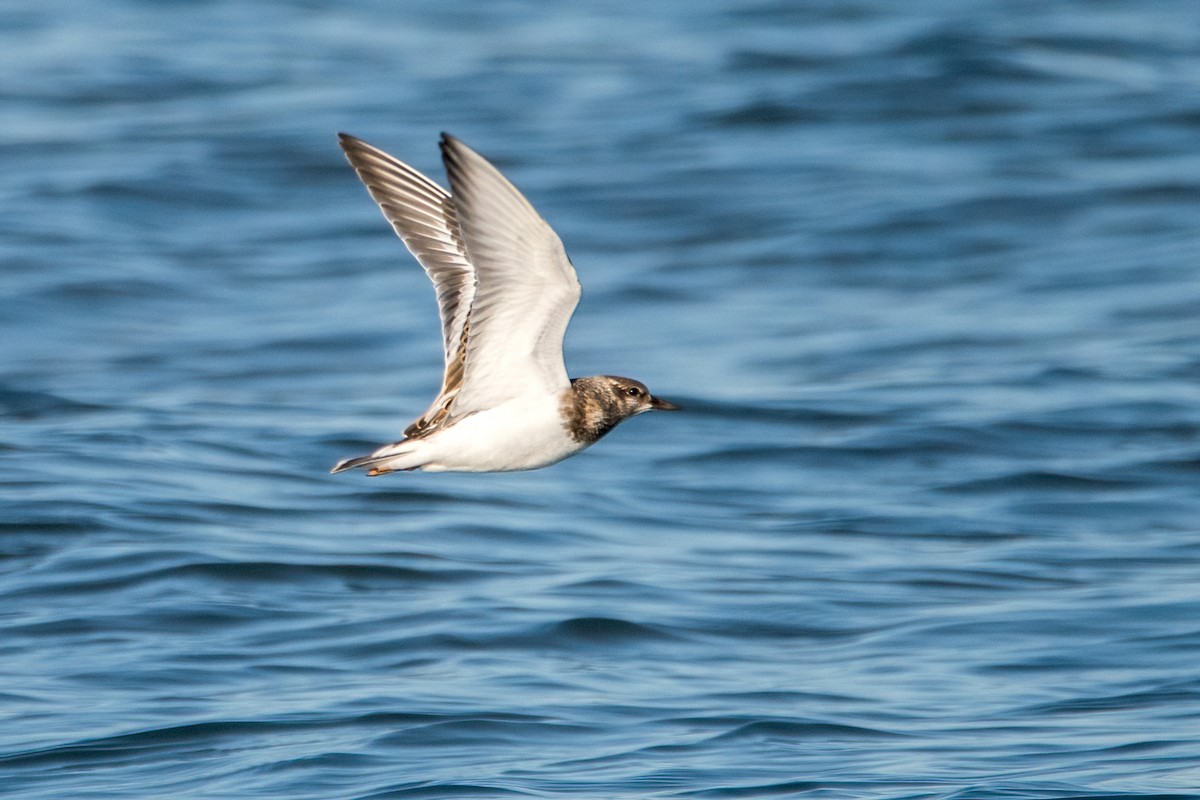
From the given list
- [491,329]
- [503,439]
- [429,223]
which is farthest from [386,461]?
[429,223]

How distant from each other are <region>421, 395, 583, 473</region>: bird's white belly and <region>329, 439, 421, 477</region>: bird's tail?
6cm

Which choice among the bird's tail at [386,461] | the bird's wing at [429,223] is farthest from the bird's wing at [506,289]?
the bird's wing at [429,223]

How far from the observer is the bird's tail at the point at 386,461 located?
7059 millimetres

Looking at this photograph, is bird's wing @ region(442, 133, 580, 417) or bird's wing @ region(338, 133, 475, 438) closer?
bird's wing @ region(442, 133, 580, 417)

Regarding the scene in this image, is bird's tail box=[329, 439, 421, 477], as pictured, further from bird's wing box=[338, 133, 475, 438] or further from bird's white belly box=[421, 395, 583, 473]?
bird's wing box=[338, 133, 475, 438]

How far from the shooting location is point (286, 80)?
25062mm

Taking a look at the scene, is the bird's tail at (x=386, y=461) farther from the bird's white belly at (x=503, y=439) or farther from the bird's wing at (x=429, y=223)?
the bird's wing at (x=429, y=223)

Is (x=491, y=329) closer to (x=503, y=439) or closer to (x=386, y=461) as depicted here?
(x=503, y=439)

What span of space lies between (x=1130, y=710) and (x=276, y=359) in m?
8.90

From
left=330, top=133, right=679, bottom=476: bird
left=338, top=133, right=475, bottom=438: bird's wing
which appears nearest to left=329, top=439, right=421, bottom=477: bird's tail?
left=330, top=133, right=679, bottom=476: bird

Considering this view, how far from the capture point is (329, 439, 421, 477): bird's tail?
706 cm

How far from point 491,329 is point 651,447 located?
24.0 ft

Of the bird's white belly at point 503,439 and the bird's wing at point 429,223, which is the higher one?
the bird's wing at point 429,223

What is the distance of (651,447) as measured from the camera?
46.7ft
